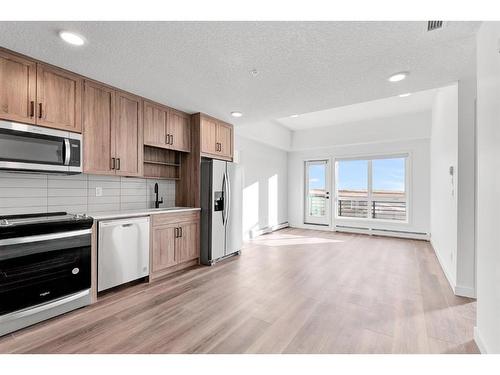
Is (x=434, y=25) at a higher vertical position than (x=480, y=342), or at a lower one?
higher

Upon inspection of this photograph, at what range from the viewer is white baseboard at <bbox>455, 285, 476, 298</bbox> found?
259cm

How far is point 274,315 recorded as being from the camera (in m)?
2.23

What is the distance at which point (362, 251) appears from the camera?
4.60 metres

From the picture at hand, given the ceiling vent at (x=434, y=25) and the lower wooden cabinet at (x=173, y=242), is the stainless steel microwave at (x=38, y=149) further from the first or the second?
the ceiling vent at (x=434, y=25)

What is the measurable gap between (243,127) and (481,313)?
4.57 meters

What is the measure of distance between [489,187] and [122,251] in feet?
11.0

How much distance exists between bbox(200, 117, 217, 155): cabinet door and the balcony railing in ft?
14.1

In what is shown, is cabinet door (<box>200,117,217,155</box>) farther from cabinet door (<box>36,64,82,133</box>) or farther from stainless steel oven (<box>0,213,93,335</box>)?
stainless steel oven (<box>0,213,93,335</box>)

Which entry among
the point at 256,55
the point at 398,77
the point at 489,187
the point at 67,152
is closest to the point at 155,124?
the point at 67,152

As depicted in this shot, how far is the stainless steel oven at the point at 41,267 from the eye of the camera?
6.31 ft

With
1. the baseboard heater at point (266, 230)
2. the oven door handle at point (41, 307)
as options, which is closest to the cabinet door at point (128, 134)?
the oven door handle at point (41, 307)

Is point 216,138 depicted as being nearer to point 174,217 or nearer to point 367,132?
point 174,217

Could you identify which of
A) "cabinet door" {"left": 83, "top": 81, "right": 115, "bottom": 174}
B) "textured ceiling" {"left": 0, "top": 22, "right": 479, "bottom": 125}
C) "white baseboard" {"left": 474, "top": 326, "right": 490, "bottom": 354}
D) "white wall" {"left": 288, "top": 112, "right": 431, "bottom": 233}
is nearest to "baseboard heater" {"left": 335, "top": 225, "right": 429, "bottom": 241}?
"white wall" {"left": 288, "top": 112, "right": 431, "bottom": 233}

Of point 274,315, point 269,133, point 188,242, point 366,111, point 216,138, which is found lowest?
point 274,315
